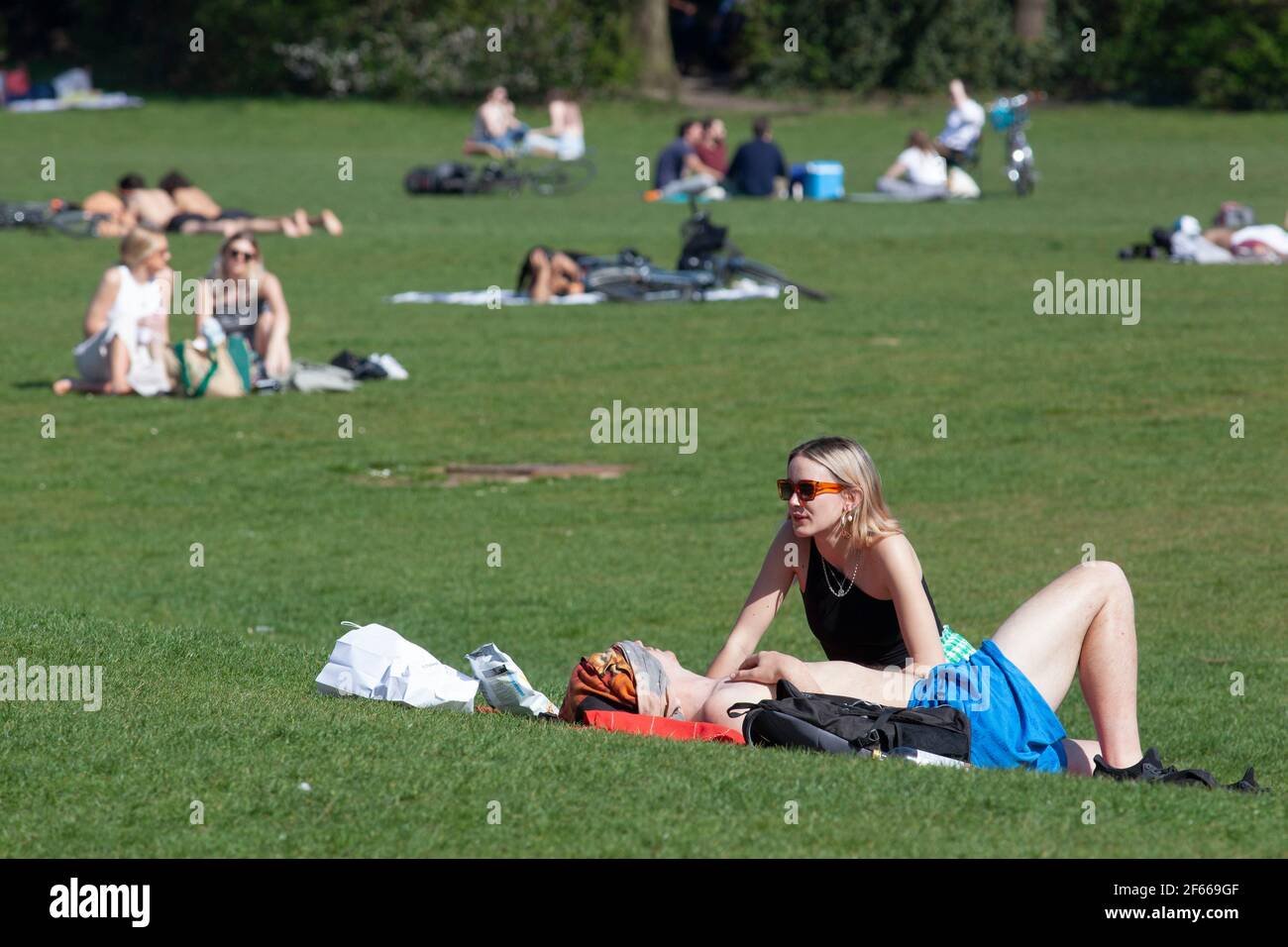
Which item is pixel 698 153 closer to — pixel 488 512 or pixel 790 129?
pixel 790 129

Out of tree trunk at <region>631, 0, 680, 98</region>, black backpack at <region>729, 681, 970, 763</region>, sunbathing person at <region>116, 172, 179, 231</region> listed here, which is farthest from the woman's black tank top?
tree trunk at <region>631, 0, 680, 98</region>

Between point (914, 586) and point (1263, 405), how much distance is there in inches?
416

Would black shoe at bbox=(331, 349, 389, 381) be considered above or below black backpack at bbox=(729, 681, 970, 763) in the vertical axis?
below

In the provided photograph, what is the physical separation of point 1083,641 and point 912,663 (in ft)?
2.13

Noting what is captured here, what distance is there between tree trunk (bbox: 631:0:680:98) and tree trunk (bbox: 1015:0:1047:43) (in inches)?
417

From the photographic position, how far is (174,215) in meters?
29.4

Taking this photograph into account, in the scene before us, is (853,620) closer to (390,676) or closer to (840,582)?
(840,582)

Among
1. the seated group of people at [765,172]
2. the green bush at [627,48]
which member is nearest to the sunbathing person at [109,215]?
the seated group of people at [765,172]

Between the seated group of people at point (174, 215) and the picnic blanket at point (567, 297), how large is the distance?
21.3ft

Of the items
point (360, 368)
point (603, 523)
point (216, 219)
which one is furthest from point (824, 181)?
point (603, 523)

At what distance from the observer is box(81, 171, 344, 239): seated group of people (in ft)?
96.1

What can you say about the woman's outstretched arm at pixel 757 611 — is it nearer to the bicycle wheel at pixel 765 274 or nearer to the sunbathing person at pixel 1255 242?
the bicycle wheel at pixel 765 274

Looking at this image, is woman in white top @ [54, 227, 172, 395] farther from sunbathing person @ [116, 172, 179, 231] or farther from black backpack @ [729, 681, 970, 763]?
sunbathing person @ [116, 172, 179, 231]

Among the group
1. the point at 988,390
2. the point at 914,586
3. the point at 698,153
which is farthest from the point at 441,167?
the point at 914,586
